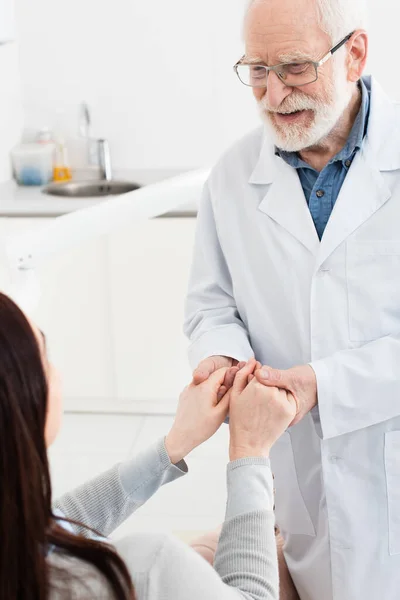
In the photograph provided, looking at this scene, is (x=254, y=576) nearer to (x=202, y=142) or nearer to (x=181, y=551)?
(x=181, y=551)

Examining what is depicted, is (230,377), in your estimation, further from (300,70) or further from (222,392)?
(300,70)

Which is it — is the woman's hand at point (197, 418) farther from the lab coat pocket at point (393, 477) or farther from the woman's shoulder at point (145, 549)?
the woman's shoulder at point (145, 549)

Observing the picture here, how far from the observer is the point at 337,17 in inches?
56.3

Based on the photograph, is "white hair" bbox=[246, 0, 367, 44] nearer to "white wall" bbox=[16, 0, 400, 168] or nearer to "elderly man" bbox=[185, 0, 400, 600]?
"elderly man" bbox=[185, 0, 400, 600]

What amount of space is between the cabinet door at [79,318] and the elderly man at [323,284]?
1.74 meters

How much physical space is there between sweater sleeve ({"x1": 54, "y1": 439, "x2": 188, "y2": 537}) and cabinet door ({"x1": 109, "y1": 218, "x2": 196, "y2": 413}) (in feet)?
6.36

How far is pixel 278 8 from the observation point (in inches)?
55.7

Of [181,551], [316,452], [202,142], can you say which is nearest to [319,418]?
[316,452]

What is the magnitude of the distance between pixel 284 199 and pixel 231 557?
0.72 meters

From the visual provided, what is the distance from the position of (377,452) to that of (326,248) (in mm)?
379

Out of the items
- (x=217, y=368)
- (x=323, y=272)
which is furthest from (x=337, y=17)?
(x=217, y=368)

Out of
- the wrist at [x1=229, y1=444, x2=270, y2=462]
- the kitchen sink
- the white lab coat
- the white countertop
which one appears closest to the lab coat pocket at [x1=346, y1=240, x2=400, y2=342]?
the white lab coat

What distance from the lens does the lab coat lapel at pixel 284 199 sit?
154 centimetres

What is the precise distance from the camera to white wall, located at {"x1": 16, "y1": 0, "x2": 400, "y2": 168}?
3.57 m
